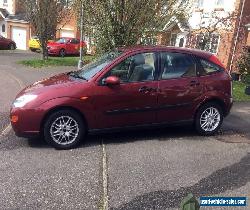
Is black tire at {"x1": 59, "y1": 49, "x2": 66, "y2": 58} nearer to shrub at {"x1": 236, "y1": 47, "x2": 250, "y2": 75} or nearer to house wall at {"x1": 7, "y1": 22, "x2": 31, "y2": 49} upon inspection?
house wall at {"x1": 7, "y1": 22, "x2": 31, "y2": 49}

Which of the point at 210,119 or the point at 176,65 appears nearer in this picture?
the point at 176,65

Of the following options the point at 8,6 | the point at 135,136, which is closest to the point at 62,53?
the point at 8,6

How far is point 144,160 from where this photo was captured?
217 inches

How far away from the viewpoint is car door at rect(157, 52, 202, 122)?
6.38 metres

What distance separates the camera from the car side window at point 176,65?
6.42 m

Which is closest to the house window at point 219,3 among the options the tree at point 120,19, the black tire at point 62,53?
the tree at point 120,19

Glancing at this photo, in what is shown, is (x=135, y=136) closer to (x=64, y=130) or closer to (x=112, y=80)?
(x=112, y=80)

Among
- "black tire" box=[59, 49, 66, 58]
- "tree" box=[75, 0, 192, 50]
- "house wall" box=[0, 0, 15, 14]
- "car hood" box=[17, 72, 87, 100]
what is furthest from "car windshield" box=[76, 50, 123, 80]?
"house wall" box=[0, 0, 15, 14]

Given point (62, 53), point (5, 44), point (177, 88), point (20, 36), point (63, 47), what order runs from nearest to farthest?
point (177, 88) → point (63, 47) → point (62, 53) → point (5, 44) → point (20, 36)

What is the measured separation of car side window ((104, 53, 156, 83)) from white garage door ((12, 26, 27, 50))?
3223 cm

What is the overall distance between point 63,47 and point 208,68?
2446 cm

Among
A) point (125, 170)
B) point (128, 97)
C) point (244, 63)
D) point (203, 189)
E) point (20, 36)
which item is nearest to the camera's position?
point (203, 189)

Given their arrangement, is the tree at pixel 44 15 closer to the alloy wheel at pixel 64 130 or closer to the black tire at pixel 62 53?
the black tire at pixel 62 53

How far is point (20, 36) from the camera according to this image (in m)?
36.3
